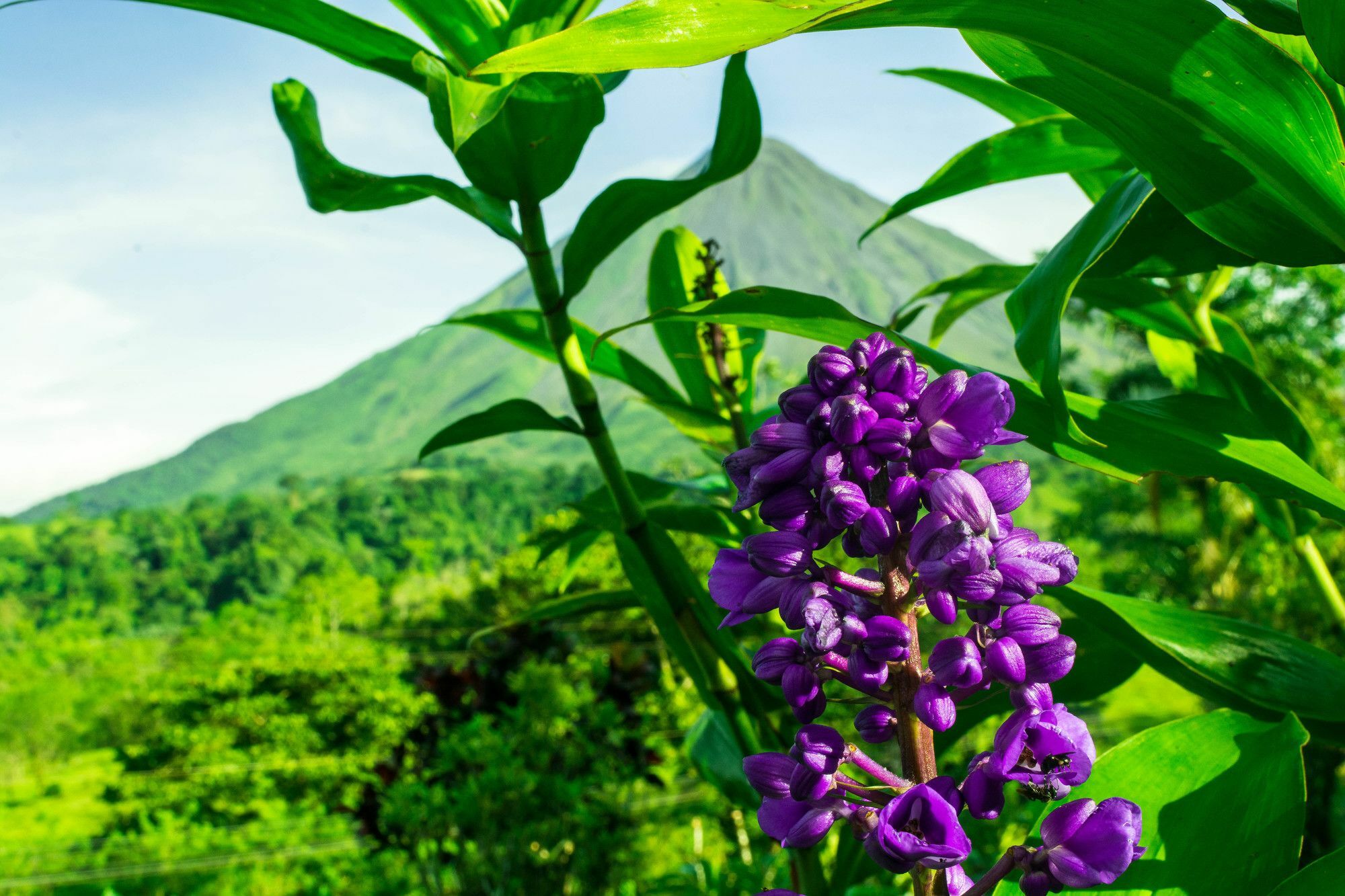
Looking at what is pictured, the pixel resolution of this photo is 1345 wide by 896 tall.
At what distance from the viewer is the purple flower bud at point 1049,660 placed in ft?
1.18

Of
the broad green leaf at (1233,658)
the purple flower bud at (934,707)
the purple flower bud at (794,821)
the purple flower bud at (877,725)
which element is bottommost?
the broad green leaf at (1233,658)

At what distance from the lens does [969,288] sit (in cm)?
74

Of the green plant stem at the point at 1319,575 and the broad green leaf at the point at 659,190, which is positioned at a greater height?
the broad green leaf at the point at 659,190

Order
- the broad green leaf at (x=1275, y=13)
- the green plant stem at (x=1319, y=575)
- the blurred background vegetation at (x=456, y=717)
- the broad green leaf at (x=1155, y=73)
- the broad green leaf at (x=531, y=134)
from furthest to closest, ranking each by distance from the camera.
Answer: the blurred background vegetation at (x=456, y=717) → the green plant stem at (x=1319, y=575) → the broad green leaf at (x=531, y=134) → the broad green leaf at (x=1275, y=13) → the broad green leaf at (x=1155, y=73)

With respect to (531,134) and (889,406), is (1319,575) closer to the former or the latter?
(889,406)

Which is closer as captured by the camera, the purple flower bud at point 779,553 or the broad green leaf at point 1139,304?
Answer: the purple flower bud at point 779,553

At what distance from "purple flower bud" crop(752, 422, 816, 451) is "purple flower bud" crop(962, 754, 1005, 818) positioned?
14 cm

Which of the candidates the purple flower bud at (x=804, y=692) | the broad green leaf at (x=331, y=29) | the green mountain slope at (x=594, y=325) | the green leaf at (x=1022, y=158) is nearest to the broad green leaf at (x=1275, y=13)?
the green leaf at (x=1022, y=158)

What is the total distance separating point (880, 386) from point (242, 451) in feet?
393

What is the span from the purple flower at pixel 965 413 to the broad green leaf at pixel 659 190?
0.97 ft

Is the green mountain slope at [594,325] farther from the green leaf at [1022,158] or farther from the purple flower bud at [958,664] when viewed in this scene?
the purple flower bud at [958,664]

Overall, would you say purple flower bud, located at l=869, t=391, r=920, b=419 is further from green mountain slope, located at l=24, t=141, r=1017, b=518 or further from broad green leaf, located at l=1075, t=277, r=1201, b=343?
green mountain slope, located at l=24, t=141, r=1017, b=518

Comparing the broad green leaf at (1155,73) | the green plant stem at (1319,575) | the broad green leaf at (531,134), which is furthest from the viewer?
the green plant stem at (1319,575)

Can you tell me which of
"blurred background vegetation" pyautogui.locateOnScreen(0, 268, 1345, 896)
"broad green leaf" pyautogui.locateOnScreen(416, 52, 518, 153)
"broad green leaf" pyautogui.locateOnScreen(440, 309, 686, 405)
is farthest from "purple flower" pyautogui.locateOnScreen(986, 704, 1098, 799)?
"broad green leaf" pyautogui.locateOnScreen(440, 309, 686, 405)
